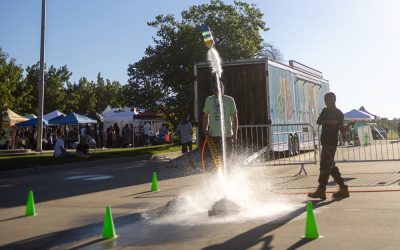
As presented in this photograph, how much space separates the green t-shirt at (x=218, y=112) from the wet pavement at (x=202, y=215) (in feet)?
2.86

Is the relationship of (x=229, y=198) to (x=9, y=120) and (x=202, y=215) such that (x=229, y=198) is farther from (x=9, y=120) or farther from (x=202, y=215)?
(x=9, y=120)

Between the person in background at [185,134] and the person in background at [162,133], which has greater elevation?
the person in background at [162,133]

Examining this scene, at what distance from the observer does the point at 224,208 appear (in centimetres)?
700

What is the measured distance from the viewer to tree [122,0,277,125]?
2439cm

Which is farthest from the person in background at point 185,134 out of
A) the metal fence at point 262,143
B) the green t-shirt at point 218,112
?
the green t-shirt at point 218,112

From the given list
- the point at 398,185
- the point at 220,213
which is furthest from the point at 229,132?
the point at 398,185

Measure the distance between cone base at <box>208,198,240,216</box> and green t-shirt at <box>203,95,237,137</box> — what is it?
→ 1.26m

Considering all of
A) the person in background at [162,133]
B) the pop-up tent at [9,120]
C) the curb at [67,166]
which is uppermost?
the pop-up tent at [9,120]

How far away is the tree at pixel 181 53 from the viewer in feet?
80.0

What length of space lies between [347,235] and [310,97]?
17700 millimetres

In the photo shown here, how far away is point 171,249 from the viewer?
5137mm

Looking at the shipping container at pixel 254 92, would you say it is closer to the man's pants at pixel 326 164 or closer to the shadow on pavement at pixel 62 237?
the man's pants at pixel 326 164

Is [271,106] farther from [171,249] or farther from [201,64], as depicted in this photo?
[171,249]

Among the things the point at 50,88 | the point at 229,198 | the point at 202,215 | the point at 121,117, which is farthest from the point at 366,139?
the point at 50,88
